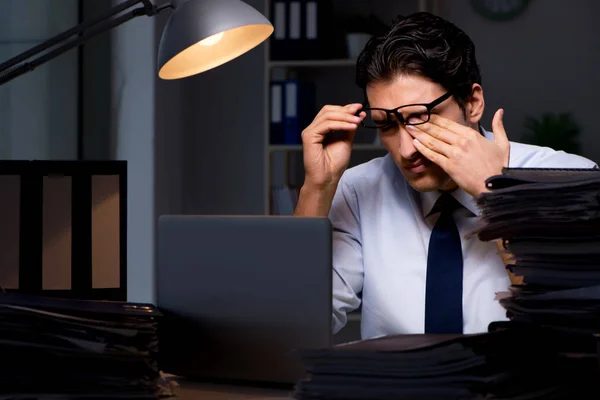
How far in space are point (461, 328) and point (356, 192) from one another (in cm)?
44

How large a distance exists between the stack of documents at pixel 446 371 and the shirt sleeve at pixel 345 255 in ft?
3.11

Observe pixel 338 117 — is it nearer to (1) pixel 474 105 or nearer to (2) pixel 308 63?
(1) pixel 474 105

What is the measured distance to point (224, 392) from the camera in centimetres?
102

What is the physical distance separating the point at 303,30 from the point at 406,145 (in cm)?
218

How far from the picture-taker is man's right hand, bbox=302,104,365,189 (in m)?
1.82

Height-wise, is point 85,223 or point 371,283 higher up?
point 85,223

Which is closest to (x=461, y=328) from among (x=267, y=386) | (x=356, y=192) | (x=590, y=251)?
(x=356, y=192)

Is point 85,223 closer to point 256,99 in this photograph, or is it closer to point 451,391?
point 451,391

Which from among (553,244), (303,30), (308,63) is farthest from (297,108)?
(553,244)

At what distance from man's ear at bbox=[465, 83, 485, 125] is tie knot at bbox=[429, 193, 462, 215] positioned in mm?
188

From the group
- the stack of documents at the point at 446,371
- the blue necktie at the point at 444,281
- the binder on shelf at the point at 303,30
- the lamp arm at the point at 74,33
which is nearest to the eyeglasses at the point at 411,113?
the blue necktie at the point at 444,281

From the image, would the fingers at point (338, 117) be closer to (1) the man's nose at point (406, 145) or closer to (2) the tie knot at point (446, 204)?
(1) the man's nose at point (406, 145)

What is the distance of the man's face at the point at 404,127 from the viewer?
5.45ft

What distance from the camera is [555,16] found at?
4.09 metres
